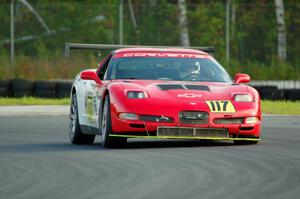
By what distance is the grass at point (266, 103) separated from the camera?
1037 inches

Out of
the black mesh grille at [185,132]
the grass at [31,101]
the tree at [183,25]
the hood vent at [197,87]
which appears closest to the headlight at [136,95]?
the black mesh grille at [185,132]

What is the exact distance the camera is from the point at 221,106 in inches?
601

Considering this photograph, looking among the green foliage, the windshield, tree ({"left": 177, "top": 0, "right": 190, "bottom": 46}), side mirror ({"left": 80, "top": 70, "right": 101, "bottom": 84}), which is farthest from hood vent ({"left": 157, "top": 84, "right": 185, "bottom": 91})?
tree ({"left": 177, "top": 0, "right": 190, "bottom": 46})

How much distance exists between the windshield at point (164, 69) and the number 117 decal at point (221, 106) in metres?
1.20

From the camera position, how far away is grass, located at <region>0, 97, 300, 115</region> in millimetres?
26336

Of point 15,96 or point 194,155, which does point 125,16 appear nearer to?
point 15,96

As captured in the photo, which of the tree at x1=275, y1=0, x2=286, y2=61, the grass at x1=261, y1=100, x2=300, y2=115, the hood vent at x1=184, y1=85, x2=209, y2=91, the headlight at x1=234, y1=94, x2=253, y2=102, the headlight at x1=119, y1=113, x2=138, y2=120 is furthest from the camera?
the tree at x1=275, y1=0, x2=286, y2=61

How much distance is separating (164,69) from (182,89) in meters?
1.12

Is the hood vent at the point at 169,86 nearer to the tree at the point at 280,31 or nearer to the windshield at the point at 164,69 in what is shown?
the windshield at the point at 164,69

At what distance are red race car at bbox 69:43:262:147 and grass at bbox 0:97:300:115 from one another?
935cm

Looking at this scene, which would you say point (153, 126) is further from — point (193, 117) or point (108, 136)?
point (108, 136)

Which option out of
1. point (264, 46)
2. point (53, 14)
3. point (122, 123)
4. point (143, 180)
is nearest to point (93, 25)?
point (53, 14)

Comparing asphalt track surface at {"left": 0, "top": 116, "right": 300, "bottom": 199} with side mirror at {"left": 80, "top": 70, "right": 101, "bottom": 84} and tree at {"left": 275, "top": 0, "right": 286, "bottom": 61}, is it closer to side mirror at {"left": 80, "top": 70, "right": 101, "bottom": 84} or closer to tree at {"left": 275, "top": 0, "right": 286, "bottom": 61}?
side mirror at {"left": 80, "top": 70, "right": 101, "bottom": 84}

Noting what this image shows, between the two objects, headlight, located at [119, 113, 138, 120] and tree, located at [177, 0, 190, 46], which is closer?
headlight, located at [119, 113, 138, 120]
